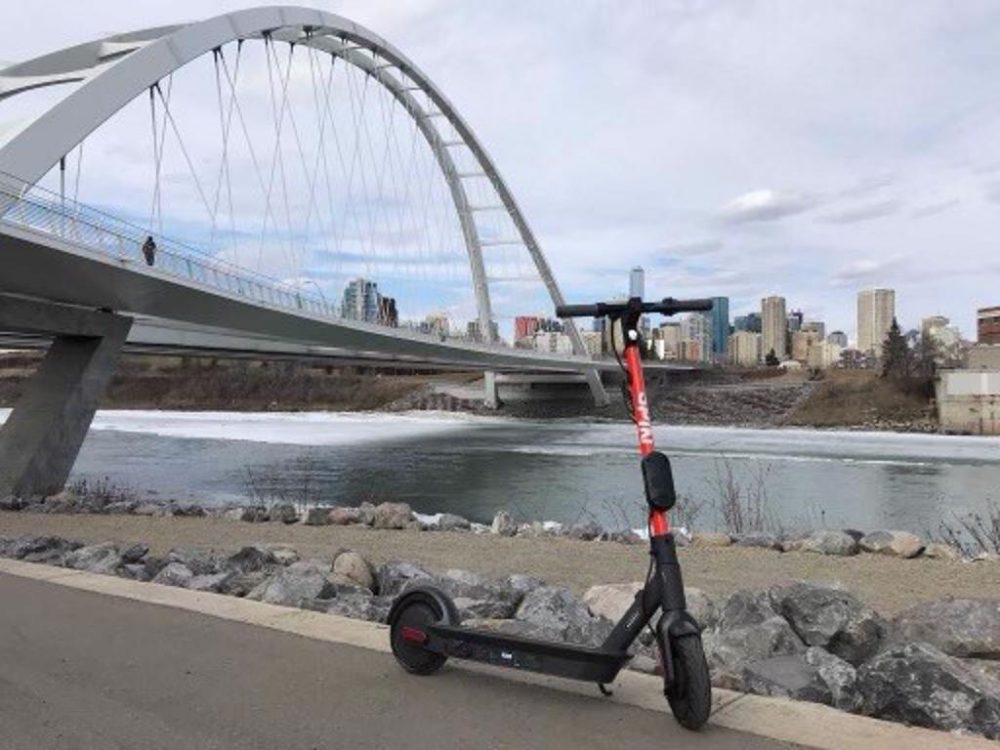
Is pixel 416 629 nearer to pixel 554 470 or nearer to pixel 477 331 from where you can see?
pixel 554 470

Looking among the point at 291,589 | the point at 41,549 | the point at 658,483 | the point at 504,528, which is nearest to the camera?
the point at 658,483

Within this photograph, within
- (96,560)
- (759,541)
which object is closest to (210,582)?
(96,560)

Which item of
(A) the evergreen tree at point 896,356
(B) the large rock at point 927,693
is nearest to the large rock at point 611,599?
(B) the large rock at point 927,693

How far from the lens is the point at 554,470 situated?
33281 millimetres

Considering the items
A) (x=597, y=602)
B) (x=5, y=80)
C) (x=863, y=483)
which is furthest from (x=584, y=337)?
(x=597, y=602)

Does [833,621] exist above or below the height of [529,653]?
below

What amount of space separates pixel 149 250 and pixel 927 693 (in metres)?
19.6

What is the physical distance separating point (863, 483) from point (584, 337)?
53074 mm

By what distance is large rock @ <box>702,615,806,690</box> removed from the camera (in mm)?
4957

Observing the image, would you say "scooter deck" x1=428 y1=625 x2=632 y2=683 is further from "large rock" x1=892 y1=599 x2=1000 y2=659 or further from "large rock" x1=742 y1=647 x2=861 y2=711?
"large rock" x1=892 y1=599 x2=1000 y2=659

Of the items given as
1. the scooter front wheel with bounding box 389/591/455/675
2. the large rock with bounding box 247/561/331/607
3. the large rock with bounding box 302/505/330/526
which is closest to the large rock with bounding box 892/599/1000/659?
the scooter front wheel with bounding box 389/591/455/675

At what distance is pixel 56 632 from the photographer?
5.22m

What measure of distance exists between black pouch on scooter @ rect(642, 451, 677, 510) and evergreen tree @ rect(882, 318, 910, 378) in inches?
3309

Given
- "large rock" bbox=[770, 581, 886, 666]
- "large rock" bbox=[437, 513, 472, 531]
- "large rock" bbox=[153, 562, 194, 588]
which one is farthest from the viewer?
"large rock" bbox=[437, 513, 472, 531]
